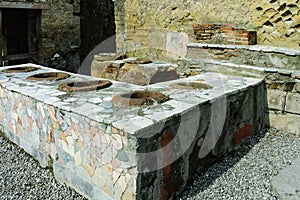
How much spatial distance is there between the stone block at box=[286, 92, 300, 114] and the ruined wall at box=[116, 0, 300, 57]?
77cm

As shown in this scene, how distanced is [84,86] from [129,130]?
1.58 m

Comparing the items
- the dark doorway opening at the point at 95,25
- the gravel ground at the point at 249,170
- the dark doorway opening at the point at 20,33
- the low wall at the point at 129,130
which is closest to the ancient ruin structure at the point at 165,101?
the low wall at the point at 129,130

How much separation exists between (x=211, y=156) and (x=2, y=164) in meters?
2.19

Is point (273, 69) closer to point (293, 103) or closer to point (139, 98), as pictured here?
point (293, 103)

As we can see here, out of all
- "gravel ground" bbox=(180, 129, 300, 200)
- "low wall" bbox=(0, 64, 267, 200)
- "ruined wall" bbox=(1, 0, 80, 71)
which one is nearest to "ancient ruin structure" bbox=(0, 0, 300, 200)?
"low wall" bbox=(0, 64, 267, 200)

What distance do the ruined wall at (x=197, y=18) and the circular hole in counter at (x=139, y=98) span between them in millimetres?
2208

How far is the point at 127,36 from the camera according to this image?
662 cm

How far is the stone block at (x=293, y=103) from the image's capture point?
3.54 metres

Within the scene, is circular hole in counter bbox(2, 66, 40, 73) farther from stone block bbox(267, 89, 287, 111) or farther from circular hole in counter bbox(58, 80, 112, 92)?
stone block bbox(267, 89, 287, 111)

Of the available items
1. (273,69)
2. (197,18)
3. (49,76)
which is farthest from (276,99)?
(49,76)

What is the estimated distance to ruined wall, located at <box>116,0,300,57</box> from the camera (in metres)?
4.01

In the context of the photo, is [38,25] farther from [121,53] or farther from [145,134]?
[145,134]

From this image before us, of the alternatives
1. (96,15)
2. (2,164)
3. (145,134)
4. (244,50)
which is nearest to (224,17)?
(244,50)

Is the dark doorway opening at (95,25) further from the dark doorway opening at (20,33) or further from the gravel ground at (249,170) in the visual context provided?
the gravel ground at (249,170)
